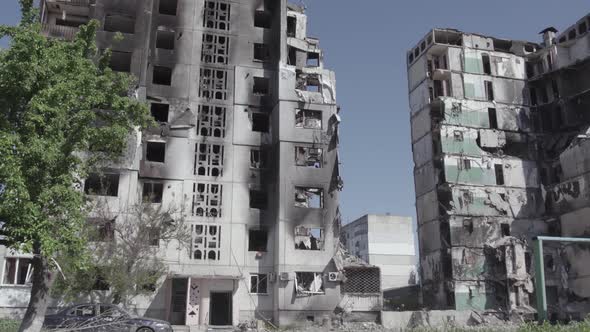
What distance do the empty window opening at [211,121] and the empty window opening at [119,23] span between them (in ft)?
27.8

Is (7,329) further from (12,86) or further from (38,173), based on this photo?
(12,86)

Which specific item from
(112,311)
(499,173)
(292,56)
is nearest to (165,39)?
(292,56)

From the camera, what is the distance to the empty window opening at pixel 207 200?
125ft

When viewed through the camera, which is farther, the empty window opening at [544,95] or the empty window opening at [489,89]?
the empty window opening at [544,95]

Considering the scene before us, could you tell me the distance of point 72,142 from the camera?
59.6 feet

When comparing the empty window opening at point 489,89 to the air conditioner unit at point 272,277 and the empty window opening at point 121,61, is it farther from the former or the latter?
the empty window opening at point 121,61

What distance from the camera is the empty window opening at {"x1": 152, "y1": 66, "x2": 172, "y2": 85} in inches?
1628

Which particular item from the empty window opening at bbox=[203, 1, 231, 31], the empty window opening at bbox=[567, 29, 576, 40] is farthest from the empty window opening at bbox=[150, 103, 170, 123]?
the empty window opening at bbox=[567, 29, 576, 40]

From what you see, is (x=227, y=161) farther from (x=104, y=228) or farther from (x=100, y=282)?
(x=100, y=282)

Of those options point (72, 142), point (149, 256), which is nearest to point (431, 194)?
point (149, 256)

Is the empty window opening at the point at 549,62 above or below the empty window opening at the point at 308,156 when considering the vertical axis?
above

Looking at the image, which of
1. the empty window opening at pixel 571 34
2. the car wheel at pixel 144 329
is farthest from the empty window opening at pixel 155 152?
the empty window opening at pixel 571 34

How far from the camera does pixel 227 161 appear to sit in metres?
39.7

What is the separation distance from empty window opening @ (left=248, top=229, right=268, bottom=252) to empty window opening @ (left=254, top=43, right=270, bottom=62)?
44.7ft
